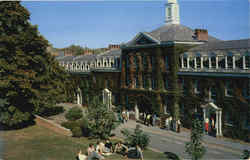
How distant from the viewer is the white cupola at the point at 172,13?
4581cm

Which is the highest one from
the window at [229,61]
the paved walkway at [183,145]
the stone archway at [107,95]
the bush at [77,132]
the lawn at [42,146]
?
the window at [229,61]

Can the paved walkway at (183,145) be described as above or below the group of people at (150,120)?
below

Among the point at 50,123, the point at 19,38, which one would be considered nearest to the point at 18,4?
the point at 19,38

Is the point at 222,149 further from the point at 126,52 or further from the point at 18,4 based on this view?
the point at 18,4

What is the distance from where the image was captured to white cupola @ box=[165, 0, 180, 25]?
4581 centimetres

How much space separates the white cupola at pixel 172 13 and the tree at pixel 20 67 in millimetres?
21660

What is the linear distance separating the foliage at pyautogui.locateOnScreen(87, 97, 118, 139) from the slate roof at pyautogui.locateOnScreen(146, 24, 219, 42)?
15.9 metres

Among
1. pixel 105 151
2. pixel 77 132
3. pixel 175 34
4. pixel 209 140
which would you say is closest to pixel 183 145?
pixel 209 140

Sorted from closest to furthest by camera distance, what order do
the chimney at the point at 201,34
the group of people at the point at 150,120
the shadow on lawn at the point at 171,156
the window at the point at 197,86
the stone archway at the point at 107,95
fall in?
the shadow on lawn at the point at 171,156
the window at the point at 197,86
the group of people at the point at 150,120
the chimney at the point at 201,34
the stone archway at the point at 107,95

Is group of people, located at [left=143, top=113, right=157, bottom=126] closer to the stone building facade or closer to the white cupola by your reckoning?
the stone building facade

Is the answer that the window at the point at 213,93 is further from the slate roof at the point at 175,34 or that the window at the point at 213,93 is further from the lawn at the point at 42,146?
the lawn at the point at 42,146

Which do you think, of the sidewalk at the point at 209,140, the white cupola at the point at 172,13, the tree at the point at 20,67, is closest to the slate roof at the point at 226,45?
the white cupola at the point at 172,13

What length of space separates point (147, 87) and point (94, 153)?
23168 mm

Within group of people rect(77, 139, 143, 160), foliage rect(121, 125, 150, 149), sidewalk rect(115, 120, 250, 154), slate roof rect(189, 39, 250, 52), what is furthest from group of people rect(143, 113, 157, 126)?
group of people rect(77, 139, 143, 160)
